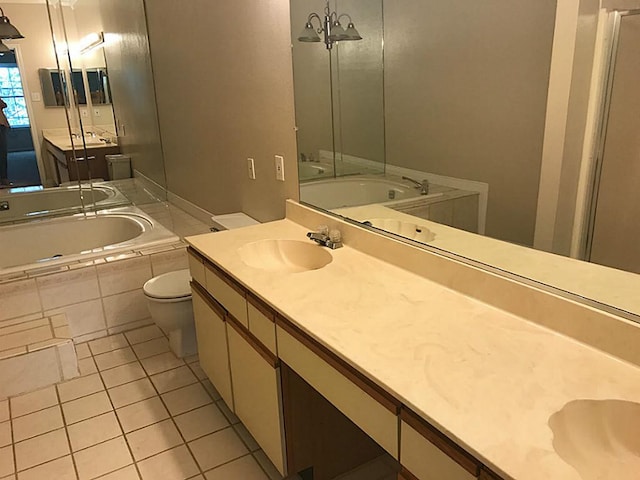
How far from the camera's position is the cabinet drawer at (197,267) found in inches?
83.7

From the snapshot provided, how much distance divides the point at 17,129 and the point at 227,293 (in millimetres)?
3346

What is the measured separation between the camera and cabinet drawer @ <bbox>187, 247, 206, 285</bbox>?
6.97ft

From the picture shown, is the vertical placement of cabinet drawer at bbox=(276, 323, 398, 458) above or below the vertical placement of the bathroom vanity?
below

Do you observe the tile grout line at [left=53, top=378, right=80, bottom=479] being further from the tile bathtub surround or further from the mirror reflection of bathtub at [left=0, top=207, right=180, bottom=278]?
the mirror reflection of bathtub at [left=0, top=207, right=180, bottom=278]

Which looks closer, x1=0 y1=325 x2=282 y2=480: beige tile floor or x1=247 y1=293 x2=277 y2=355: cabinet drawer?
x1=247 y1=293 x2=277 y2=355: cabinet drawer

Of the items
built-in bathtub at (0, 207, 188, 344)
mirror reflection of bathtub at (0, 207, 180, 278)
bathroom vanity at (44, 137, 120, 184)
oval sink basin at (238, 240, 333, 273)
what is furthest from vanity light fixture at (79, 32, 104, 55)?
oval sink basin at (238, 240, 333, 273)

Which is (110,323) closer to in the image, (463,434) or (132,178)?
(132,178)

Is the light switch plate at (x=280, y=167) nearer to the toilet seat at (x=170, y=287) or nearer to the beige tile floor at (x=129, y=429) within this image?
the toilet seat at (x=170, y=287)

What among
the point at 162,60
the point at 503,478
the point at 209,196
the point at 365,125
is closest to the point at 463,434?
the point at 503,478

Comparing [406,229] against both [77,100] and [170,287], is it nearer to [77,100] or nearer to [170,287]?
[170,287]

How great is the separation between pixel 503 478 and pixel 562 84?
0.96 metres

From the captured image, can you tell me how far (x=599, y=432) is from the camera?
101cm

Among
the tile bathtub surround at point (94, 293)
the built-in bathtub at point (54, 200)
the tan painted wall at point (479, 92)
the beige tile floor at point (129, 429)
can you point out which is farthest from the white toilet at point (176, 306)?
the built-in bathtub at point (54, 200)

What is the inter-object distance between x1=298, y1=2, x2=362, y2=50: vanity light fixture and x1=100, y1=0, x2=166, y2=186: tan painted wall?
86.3 inches
